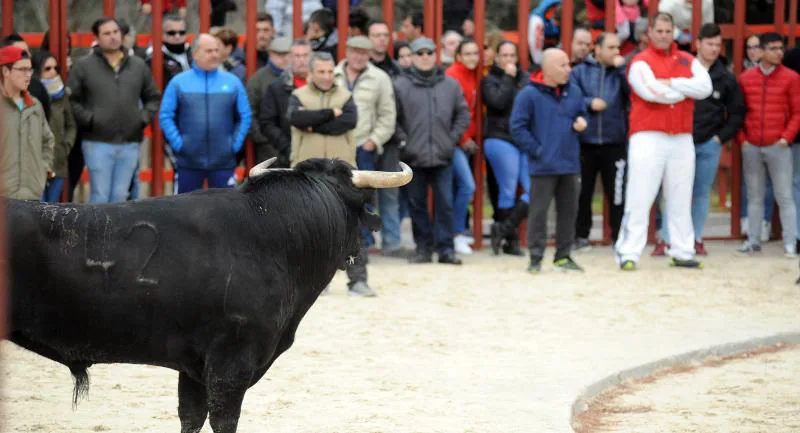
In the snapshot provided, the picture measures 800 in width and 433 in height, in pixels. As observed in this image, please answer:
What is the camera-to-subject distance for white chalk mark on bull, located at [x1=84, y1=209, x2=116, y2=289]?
19.8ft

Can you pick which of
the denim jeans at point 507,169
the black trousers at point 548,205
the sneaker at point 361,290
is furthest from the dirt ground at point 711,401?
the denim jeans at point 507,169

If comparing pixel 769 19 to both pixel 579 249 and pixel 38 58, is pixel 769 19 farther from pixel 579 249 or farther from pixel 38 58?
pixel 38 58

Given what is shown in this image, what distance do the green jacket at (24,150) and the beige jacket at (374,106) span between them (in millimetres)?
2993

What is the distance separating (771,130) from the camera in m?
14.6

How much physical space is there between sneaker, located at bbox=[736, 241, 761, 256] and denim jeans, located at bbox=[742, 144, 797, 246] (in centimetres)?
9

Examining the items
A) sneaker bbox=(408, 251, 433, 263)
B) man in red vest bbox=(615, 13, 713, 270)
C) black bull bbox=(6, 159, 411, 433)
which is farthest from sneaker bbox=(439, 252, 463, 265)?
black bull bbox=(6, 159, 411, 433)

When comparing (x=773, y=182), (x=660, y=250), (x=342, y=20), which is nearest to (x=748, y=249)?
(x=773, y=182)

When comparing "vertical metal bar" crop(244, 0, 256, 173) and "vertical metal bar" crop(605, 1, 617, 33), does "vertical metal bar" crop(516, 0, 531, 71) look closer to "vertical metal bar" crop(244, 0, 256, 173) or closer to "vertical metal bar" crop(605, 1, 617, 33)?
"vertical metal bar" crop(605, 1, 617, 33)

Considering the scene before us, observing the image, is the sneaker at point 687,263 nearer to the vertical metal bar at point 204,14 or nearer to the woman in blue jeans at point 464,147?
the woman in blue jeans at point 464,147

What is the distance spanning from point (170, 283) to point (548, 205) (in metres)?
7.47

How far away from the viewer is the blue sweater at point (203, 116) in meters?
12.8

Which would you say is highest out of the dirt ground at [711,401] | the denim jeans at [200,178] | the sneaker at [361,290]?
the denim jeans at [200,178]

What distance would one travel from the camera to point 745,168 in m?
14.8

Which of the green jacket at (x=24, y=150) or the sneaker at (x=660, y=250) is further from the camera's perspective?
the sneaker at (x=660, y=250)
